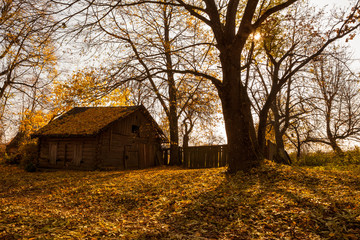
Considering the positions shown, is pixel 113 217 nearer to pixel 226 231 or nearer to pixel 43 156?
pixel 226 231

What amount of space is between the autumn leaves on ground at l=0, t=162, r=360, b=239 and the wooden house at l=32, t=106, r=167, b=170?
31.6ft

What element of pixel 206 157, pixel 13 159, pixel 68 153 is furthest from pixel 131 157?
pixel 13 159

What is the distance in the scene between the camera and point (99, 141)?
17.8 m

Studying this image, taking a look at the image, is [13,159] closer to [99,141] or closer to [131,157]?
[99,141]

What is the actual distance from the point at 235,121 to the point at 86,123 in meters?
14.0

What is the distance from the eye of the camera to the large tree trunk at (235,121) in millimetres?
9219

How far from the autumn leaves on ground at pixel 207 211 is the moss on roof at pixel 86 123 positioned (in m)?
9.67

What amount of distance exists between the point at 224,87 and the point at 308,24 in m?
7.98

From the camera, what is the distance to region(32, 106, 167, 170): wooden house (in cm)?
1781

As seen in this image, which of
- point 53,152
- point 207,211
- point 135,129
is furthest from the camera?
point 135,129

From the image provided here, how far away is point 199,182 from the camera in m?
8.72

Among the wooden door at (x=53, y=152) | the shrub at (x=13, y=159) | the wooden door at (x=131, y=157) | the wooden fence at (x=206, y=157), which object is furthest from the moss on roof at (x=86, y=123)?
the wooden fence at (x=206, y=157)

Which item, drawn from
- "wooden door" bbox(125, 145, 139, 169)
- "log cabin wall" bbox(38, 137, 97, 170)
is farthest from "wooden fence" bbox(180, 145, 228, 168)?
"log cabin wall" bbox(38, 137, 97, 170)

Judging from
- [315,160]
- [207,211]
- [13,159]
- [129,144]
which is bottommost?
[207,211]
